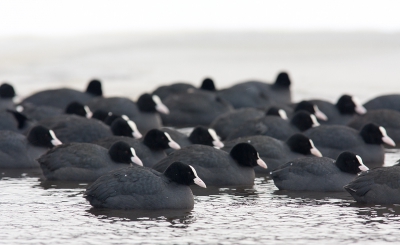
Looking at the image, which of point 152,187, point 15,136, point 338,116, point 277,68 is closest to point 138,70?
point 277,68

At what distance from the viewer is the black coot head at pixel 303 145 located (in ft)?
37.4

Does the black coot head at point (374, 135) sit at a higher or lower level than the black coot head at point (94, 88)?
lower

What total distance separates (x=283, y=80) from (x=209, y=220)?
10.9 m

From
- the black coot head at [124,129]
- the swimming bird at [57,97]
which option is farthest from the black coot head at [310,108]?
the swimming bird at [57,97]

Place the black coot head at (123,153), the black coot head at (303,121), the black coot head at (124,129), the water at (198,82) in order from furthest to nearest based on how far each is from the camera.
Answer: the black coot head at (303,121)
the black coot head at (124,129)
the black coot head at (123,153)
the water at (198,82)

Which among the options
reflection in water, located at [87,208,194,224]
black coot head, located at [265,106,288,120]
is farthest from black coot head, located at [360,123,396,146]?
reflection in water, located at [87,208,194,224]

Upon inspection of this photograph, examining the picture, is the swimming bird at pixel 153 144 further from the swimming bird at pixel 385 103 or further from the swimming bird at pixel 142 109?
the swimming bird at pixel 385 103

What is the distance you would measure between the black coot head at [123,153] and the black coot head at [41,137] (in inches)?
55.6

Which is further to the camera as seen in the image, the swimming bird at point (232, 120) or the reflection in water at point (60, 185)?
the swimming bird at point (232, 120)

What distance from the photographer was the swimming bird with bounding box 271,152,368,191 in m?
10.0

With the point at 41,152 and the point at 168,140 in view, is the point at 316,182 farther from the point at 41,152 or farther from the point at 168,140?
the point at 41,152

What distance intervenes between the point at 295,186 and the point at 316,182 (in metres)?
0.26

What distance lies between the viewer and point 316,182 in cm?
1000

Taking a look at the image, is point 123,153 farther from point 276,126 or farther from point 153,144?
point 276,126
